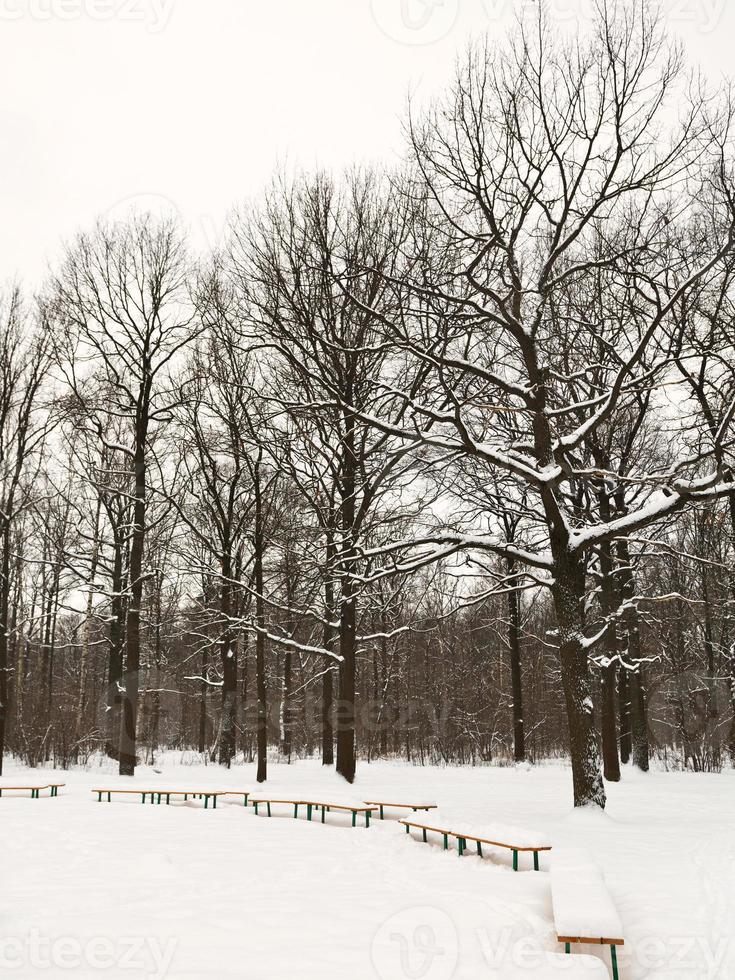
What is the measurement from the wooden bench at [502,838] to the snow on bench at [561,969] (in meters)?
2.41

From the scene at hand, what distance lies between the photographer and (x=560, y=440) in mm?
10984

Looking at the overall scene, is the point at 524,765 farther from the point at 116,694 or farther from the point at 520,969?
the point at 520,969

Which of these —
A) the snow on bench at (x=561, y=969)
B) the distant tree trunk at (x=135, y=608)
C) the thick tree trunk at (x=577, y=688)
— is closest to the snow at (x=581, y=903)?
the snow on bench at (x=561, y=969)

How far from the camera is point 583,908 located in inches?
217

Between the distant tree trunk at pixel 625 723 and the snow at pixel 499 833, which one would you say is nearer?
the snow at pixel 499 833

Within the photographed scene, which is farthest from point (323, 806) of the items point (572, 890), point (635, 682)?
point (635, 682)

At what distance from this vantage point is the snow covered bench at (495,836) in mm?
7988

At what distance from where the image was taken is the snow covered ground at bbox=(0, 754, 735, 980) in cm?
520

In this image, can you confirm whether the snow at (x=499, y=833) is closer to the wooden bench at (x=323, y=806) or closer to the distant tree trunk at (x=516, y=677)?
the wooden bench at (x=323, y=806)

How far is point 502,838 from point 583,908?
3115 millimetres

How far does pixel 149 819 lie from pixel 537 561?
774cm

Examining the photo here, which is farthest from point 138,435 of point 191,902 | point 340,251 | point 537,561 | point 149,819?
point 191,902

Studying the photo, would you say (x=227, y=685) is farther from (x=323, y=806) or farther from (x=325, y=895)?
(x=325, y=895)

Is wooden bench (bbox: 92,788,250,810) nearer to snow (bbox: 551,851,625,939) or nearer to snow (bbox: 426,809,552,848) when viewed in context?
snow (bbox: 426,809,552,848)
